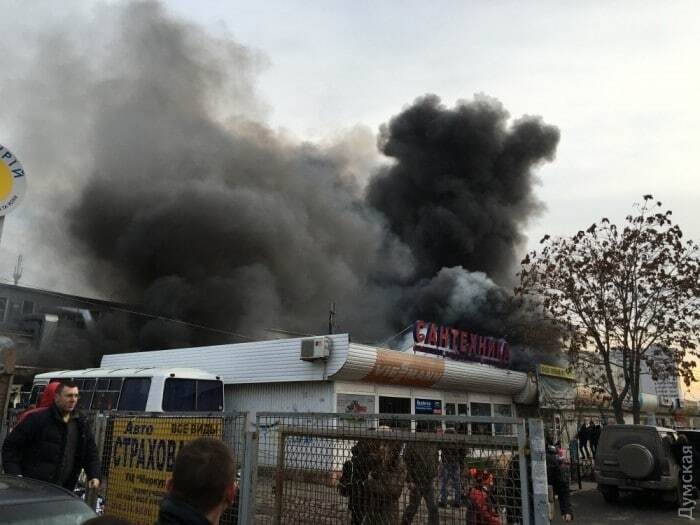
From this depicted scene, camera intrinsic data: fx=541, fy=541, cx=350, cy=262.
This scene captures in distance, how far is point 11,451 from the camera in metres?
3.95

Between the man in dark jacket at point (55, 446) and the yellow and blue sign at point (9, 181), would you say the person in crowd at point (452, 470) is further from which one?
the yellow and blue sign at point (9, 181)

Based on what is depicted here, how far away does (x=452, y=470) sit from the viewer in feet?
10.8

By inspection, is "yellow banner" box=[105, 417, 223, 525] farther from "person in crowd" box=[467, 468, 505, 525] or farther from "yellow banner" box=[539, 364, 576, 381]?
"yellow banner" box=[539, 364, 576, 381]

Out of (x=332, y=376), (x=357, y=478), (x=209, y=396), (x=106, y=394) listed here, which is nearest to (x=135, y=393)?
(x=106, y=394)

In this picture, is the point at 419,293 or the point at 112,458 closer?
the point at 112,458

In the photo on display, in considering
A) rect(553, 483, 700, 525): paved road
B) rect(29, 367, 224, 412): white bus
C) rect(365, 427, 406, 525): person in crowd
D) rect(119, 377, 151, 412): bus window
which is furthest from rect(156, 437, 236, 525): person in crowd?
rect(119, 377, 151, 412): bus window

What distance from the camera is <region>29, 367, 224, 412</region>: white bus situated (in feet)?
34.5

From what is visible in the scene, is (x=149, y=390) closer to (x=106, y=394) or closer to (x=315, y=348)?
(x=106, y=394)

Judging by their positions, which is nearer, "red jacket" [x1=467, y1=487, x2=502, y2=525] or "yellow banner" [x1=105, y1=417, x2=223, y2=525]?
"red jacket" [x1=467, y1=487, x2=502, y2=525]

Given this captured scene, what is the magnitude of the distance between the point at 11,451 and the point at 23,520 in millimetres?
1625

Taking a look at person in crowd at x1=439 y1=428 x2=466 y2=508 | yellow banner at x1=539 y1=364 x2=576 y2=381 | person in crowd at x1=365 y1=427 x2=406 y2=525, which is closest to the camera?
person in crowd at x1=439 y1=428 x2=466 y2=508

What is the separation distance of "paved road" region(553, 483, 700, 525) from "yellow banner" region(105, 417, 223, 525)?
7160 mm

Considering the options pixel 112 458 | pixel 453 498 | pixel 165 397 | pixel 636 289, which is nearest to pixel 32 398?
pixel 165 397

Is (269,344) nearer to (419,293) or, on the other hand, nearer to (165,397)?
(165,397)
